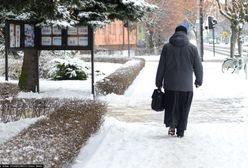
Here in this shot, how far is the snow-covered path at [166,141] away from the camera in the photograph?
6789 millimetres

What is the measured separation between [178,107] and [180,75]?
505 millimetres

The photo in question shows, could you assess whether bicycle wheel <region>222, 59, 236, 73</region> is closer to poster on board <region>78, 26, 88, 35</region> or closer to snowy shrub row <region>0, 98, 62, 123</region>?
poster on board <region>78, 26, 88, 35</region>

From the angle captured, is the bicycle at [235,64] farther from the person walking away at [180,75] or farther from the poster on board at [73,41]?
the person walking away at [180,75]

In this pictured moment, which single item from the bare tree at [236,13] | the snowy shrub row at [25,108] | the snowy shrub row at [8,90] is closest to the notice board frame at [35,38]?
the snowy shrub row at [8,90]

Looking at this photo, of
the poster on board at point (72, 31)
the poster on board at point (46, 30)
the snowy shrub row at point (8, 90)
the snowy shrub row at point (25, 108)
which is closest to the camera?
the snowy shrub row at point (25, 108)

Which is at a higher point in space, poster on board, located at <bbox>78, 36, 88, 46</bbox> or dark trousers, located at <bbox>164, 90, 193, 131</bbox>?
poster on board, located at <bbox>78, 36, 88, 46</bbox>

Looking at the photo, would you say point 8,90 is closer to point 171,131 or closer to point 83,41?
point 83,41

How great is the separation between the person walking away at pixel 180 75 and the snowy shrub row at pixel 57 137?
120 centimetres

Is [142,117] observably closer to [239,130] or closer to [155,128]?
[155,128]

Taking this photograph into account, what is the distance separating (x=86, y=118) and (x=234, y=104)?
21.8 feet

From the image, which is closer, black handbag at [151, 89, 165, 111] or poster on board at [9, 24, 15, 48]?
black handbag at [151, 89, 165, 111]

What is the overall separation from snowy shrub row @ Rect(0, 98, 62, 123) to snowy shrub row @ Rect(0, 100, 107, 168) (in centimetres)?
126

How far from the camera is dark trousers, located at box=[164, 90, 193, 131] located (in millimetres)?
8242

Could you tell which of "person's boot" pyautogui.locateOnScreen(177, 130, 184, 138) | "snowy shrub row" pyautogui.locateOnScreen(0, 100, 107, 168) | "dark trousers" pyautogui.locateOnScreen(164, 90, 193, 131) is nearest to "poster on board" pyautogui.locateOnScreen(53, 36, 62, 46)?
"snowy shrub row" pyautogui.locateOnScreen(0, 100, 107, 168)
